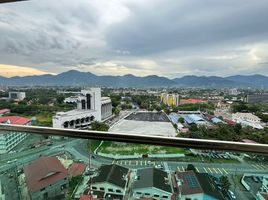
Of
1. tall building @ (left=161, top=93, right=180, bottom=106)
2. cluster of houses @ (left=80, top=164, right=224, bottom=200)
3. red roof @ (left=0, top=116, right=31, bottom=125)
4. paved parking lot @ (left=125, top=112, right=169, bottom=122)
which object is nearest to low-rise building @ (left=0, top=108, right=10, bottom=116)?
red roof @ (left=0, top=116, right=31, bottom=125)

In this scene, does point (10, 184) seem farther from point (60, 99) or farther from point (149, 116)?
point (149, 116)

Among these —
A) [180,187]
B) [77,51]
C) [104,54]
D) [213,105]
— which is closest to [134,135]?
[180,187]

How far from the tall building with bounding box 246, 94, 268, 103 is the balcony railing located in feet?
1.71

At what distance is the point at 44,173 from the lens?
205 cm

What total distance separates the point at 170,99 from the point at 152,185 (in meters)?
0.77

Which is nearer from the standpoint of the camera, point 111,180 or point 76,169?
point 111,180

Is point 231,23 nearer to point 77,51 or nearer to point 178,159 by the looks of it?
point 178,159

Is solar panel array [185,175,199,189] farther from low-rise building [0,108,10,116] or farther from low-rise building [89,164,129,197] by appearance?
low-rise building [0,108,10,116]

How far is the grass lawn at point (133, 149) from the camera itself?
5.35 ft

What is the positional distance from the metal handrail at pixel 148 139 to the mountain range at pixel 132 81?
538 mm

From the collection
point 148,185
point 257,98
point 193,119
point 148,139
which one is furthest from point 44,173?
point 257,98

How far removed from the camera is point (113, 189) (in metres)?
1.91

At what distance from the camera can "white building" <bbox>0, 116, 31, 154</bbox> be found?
2090 mm

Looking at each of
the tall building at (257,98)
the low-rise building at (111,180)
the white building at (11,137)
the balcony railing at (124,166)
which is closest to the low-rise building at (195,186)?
the balcony railing at (124,166)
